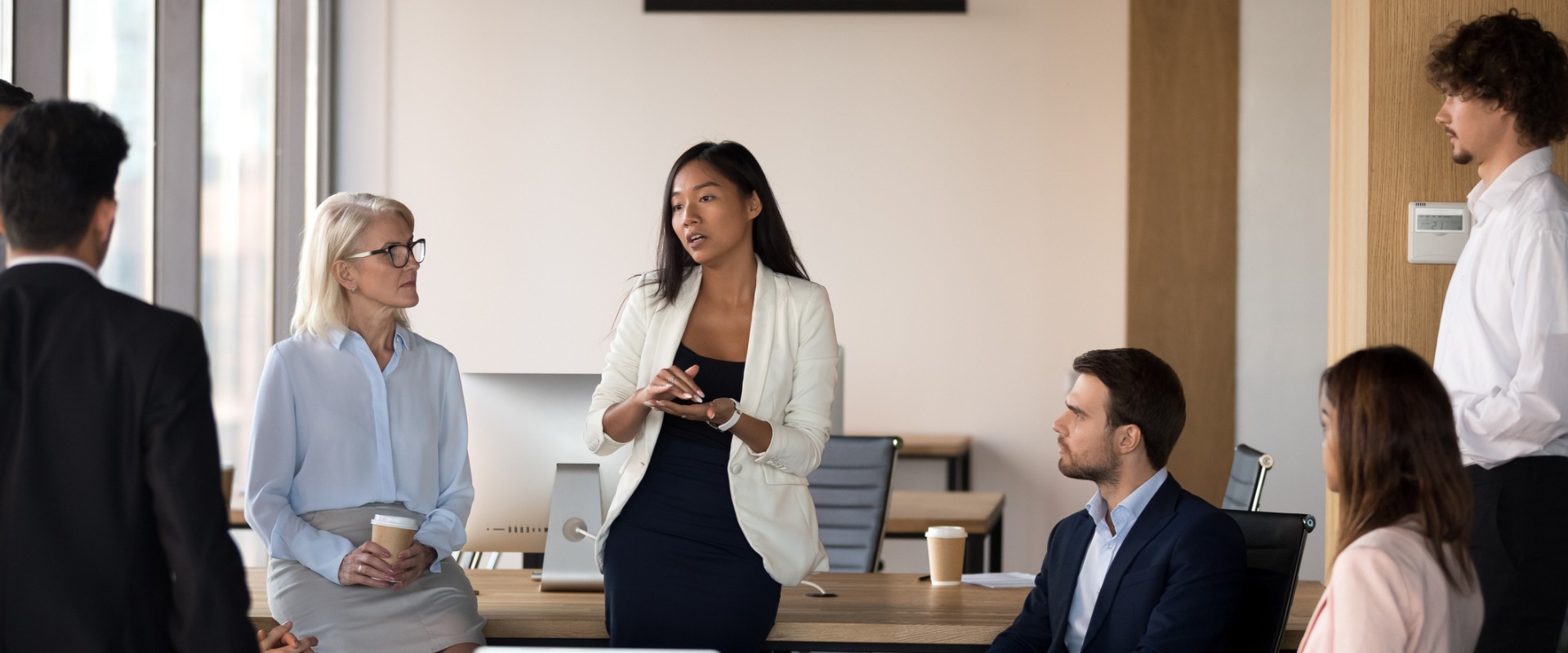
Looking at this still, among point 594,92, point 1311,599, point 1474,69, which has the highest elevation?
point 594,92

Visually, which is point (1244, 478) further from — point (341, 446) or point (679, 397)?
point (341, 446)

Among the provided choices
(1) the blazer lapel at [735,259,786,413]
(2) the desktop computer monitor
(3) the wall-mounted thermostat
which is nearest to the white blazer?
(1) the blazer lapel at [735,259,786,413]

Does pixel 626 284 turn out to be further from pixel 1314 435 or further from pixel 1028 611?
pixel 1028 611

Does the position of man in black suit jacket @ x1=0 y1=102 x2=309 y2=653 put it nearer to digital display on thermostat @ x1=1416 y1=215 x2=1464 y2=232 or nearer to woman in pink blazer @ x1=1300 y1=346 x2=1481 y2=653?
woman in pink blazer @ x1=1300 y1=346 x2=1481 y2=653

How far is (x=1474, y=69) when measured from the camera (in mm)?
2455

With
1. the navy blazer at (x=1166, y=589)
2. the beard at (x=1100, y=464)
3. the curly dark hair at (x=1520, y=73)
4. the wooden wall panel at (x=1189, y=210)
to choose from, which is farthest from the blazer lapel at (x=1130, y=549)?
the wooden wall panel at (x=1189, y=210)

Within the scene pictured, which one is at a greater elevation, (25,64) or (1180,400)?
(25,64)

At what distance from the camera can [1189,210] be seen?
5.60 metres

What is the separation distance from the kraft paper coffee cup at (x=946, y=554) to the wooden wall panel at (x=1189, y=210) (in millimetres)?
3044

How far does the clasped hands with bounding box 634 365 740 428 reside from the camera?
223cm

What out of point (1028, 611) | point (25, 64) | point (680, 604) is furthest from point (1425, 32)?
point (25, 64)

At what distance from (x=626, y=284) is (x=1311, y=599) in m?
3.79

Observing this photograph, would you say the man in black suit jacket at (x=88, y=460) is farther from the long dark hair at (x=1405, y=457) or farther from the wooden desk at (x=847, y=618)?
the long dark hair at (x=1405, y=457)

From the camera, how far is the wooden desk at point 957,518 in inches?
154
